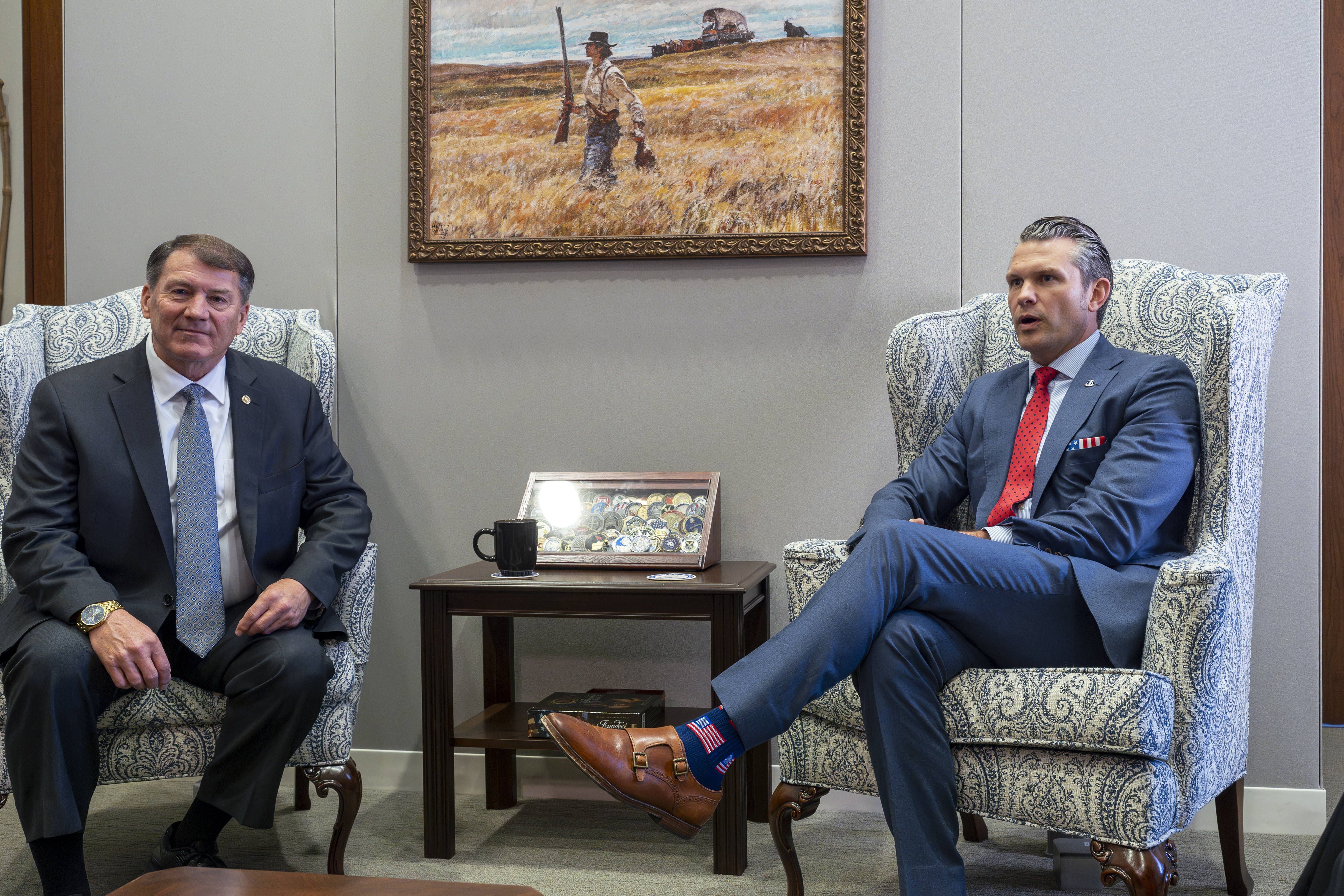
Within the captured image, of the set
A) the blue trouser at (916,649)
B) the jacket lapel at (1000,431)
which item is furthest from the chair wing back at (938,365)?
the blue trouser at (916,649)

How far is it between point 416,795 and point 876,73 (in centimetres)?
227

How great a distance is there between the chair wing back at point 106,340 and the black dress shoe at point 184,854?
0.97 meters

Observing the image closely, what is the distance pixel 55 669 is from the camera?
1.96 meters

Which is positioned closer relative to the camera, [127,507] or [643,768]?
[643,768]

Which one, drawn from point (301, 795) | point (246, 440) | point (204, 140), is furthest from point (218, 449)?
point (204, 140)

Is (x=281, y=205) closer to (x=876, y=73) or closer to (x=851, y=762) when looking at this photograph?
(x=876, y=73)

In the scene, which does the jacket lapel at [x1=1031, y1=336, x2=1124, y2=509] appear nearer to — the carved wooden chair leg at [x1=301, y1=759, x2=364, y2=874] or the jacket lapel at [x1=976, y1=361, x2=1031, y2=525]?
the jacket lapel at [x1=976, y1=361, x2=1031, y2=525]

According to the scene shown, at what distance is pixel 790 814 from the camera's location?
2096 mm

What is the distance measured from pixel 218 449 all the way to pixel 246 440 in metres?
0.07

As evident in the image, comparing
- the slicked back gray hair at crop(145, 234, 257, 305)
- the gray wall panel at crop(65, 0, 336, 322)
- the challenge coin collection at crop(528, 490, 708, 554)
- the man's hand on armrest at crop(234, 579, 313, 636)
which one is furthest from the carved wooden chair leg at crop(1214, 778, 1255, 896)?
the gray wall panel at crop(65, 0, 336, 322)

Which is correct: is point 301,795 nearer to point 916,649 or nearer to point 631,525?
point 631,525

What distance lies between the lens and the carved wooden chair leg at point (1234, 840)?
217cm

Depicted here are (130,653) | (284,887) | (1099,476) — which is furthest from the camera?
(1099,476)

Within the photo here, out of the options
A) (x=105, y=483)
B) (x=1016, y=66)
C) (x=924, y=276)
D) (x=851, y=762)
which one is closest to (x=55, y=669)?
(x=105, y=483)
